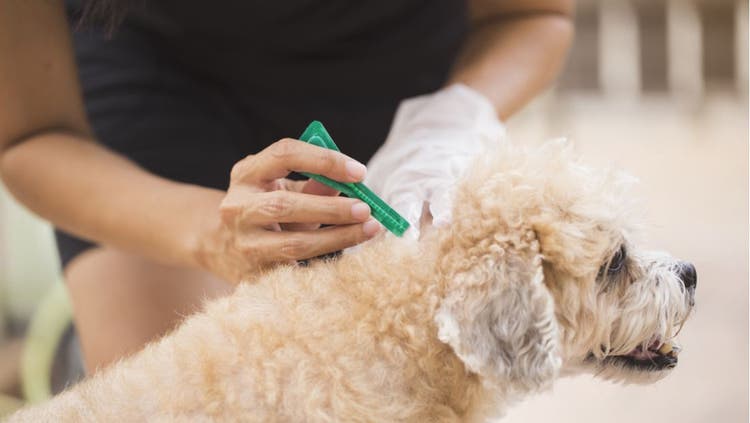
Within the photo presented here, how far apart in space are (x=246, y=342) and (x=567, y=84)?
6136 mm

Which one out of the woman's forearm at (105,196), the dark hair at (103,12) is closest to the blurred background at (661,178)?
the woman's forearm at (105,196)

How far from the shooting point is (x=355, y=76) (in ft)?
6.57

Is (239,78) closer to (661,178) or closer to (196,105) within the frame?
(196,105)

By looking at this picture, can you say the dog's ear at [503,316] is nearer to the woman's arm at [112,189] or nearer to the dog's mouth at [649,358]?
the woman's arm at [112,189]

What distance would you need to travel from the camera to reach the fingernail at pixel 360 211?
1302mm

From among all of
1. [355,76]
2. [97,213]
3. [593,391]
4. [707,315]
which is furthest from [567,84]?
[97,213]

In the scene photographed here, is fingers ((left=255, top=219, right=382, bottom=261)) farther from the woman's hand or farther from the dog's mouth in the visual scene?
the dog's mouth

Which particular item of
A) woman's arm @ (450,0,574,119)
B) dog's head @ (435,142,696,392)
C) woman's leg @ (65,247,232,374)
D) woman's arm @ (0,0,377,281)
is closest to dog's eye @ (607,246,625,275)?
dog's head @ (435,142,696,392)

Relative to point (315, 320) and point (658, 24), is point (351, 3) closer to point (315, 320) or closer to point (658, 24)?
point (315, 320)

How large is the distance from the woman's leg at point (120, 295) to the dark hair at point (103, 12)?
511 mm

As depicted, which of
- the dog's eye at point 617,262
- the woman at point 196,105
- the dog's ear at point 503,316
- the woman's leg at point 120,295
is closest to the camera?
the dog's ear at point 503,316

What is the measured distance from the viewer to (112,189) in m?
1.66

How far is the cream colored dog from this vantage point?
4.09ft

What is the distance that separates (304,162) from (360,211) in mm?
107
